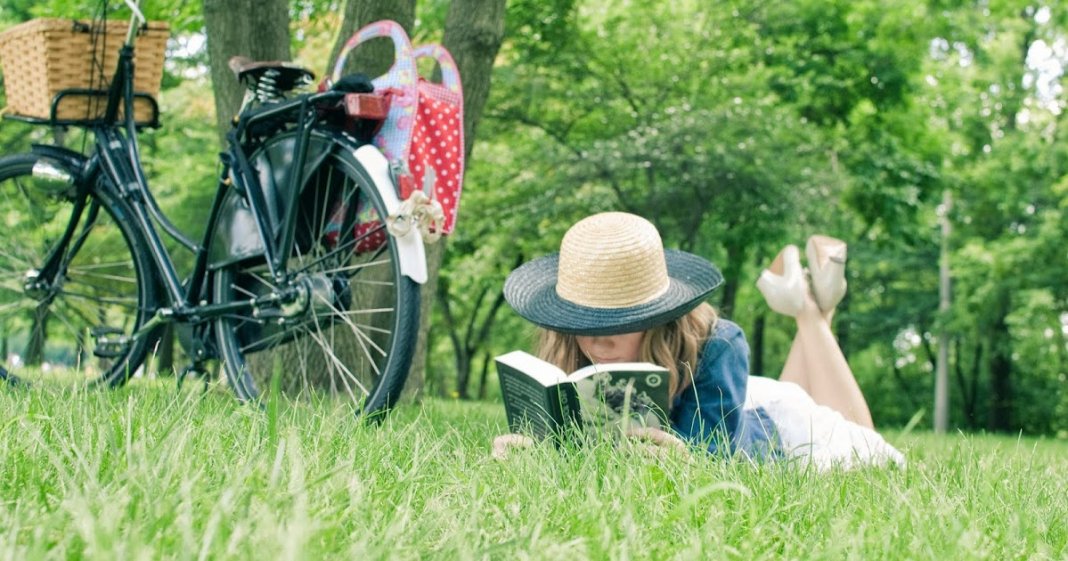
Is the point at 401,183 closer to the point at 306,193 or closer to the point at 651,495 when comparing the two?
the point at 306,193

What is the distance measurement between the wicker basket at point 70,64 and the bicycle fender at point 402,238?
1.59 metres

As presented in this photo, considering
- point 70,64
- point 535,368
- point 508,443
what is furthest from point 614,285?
point 70,64

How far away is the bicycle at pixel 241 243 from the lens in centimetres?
352

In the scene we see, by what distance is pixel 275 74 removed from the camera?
13.0 ft

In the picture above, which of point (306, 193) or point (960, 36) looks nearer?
point (306, 193)

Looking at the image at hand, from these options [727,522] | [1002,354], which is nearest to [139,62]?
[727,522]

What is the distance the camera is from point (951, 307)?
23.8 metres

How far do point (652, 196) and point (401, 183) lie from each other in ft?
42.2

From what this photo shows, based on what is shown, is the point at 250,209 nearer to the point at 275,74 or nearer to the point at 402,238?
the point at 275,74

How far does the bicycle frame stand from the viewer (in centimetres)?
357

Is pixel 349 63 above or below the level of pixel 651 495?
above

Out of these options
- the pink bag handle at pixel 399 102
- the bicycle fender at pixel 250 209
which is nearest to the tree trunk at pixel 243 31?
the bicycle fender at pixel 250 209

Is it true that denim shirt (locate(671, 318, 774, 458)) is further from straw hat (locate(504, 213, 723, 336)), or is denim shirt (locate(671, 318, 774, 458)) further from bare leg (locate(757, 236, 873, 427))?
bare leg (locate(757, 236, 873, 427))

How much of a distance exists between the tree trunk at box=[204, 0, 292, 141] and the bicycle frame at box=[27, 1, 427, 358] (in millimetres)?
897
